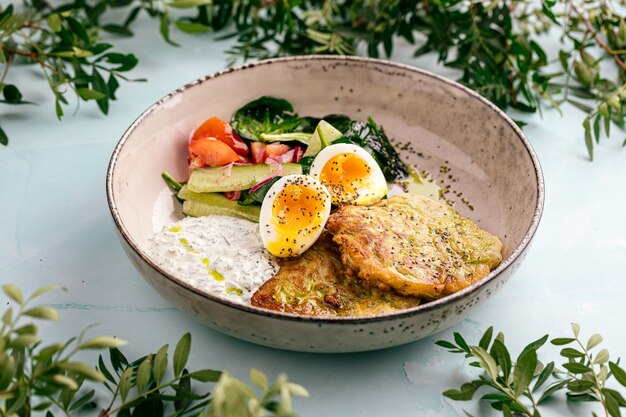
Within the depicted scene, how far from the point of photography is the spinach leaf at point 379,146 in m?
3.93

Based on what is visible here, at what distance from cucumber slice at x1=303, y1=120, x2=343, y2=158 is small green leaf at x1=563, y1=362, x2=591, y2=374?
171cm

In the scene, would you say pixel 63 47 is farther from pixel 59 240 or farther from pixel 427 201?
pixel 427 201

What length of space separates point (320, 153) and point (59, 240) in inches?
56.5

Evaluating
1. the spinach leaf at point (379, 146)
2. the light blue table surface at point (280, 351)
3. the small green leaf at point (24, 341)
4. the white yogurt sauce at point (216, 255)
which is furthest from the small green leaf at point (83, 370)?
the spinach leaf at point (379, 146)

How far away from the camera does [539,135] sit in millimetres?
4516

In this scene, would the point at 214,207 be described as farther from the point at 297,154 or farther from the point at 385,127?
the point at 385,127

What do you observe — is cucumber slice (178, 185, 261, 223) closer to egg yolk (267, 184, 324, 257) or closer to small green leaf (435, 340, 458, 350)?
egg yolk (267, 184, 324, 257)

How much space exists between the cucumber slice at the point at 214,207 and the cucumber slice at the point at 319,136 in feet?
1.62

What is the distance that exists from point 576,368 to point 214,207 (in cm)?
188

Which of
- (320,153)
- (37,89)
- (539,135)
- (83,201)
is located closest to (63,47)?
(37,89)

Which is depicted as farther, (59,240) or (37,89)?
(37,89)

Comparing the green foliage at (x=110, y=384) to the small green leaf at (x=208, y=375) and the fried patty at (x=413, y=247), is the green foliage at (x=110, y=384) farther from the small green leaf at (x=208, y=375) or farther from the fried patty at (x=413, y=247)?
the fried patty at (x=413, y=247)

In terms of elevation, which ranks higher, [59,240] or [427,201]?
[427,201]

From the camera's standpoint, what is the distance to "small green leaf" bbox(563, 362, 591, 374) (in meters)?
2.76
